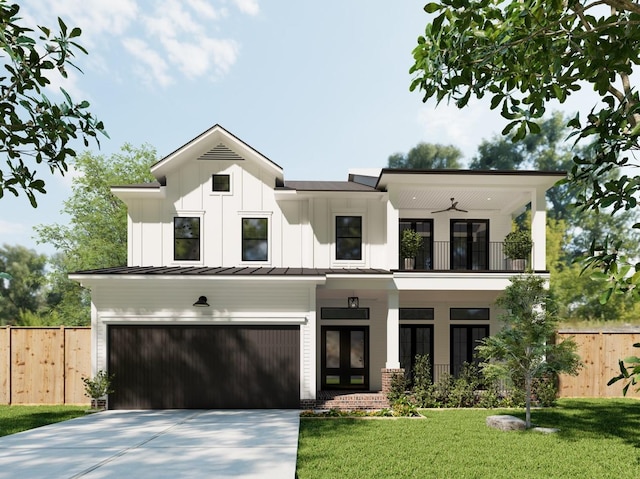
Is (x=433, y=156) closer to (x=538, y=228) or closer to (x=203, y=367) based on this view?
(x=538, y=228)

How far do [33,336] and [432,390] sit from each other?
11.7 meters

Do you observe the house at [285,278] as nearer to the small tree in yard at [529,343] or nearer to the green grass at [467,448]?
the green grass at [467,448]

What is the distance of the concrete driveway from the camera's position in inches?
295

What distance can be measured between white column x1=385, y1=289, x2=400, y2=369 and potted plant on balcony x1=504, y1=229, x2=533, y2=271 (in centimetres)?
393

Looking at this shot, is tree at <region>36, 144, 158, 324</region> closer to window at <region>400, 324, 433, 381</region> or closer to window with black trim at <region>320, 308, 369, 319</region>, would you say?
window with black trim at <region>320, 308, 369, 319</region>

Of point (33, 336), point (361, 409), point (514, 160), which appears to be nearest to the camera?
point (361, 409)

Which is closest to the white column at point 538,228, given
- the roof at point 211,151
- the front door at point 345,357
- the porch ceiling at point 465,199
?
the porch ceiling at point 465,199

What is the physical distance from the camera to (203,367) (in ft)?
A: 45.4

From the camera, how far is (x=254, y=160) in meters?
16.3

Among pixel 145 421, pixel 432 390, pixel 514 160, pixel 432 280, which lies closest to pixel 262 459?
pixel 145 421

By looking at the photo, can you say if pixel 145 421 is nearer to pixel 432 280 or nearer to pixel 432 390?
pixel 432 390

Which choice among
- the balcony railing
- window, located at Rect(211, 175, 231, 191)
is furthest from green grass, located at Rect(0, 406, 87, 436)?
the balcony railing

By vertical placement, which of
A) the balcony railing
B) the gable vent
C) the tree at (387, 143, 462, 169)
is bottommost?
the balcony railing

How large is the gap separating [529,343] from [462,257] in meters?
7.08
